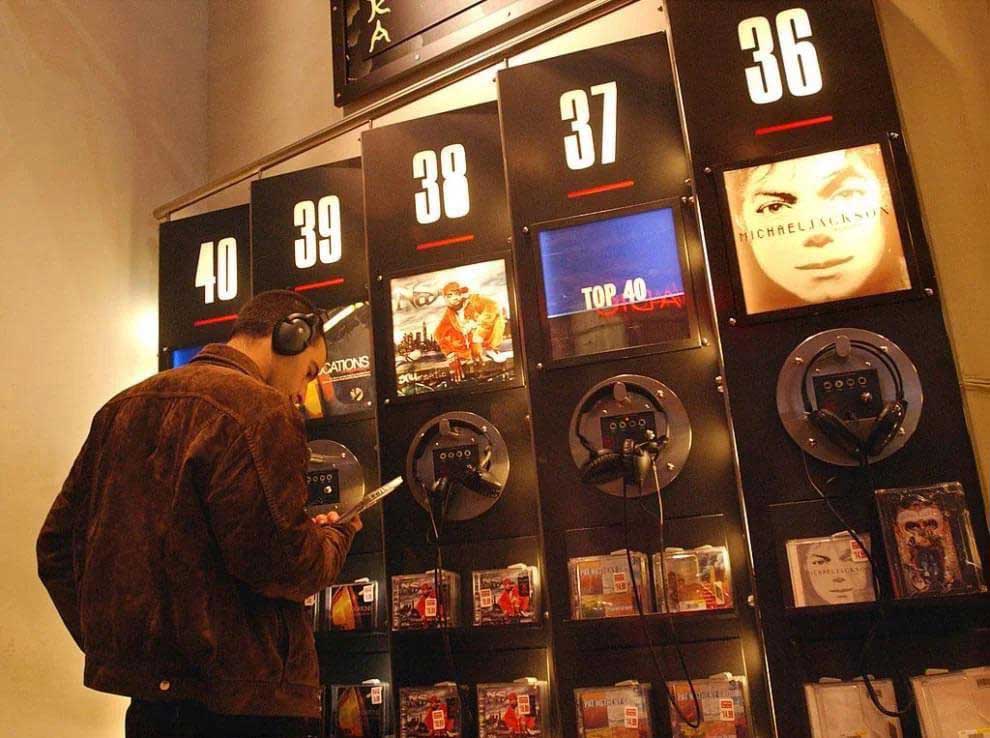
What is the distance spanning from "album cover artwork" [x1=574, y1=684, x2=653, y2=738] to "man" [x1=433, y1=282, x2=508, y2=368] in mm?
1030

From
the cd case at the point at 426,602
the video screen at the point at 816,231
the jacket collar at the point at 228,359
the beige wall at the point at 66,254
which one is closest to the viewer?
the jacket collar at the point at 228,359

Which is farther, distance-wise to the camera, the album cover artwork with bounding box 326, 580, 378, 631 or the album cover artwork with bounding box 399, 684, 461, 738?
the album cover artwork with bounding box 326, 580, 378, 631

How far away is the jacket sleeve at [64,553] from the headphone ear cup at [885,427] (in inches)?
74.4

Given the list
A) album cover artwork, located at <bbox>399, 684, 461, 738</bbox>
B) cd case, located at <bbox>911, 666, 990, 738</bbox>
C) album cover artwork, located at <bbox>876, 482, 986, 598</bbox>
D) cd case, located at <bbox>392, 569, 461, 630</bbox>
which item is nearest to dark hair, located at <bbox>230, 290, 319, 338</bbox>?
cd case, located at <bbox>392, 569, 461, 630</bbox>

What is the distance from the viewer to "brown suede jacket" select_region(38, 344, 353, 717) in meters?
1.91

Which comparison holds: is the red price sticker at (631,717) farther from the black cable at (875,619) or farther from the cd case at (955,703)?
the cd case at (955,703)

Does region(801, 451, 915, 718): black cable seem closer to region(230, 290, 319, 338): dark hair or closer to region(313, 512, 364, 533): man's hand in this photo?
region(313, 512, 364, 533): man's hand

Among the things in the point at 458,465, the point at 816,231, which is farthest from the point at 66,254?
the point at 816,231

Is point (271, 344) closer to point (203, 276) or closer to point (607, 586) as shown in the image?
point (607, 586)

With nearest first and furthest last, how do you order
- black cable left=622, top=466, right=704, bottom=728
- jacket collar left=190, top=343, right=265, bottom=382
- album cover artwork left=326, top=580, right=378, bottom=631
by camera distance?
jacket collar left=190, top=343, right=265, bottom=382 → black cable left=622, top=466, right=704, bottom=728 → album cover artwork left=326, top=580, right=378, bottom=631

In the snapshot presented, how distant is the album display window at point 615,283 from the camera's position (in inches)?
106

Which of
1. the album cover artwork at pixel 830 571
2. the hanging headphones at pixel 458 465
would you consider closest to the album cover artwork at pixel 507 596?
the hanging headphones at pixel 458 465

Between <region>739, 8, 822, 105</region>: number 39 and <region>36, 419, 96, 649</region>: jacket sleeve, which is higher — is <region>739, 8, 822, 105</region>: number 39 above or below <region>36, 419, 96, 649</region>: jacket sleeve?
above

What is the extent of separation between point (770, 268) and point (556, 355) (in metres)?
0.65
